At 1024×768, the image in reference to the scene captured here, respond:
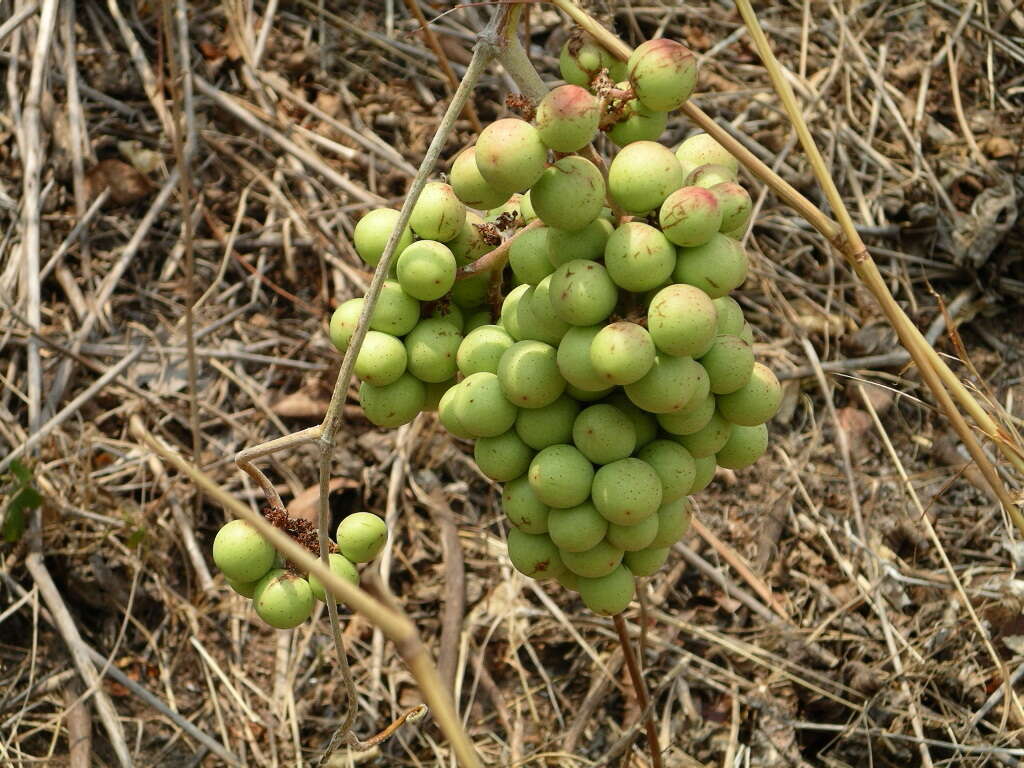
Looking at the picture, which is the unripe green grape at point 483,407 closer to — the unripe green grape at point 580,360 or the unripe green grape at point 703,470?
the unripe green grape at point 580,360

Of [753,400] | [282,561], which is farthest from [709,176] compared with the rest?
[282,561]

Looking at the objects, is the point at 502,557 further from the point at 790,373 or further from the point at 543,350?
the point at 543,350

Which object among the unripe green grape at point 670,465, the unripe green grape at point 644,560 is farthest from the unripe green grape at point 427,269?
the unripe green grape at point 644,560

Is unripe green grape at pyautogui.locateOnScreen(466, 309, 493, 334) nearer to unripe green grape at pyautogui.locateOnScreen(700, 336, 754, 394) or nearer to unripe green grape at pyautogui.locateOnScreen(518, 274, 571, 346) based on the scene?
unripe green grape at pyautogui.locateOnScreen(518, 274, 571, 346)

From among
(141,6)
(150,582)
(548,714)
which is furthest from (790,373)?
(141,6)

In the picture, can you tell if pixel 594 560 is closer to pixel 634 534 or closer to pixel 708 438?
pixel 634 534
